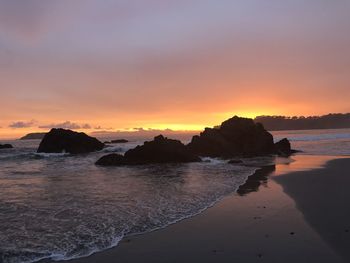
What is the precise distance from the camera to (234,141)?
51.5m

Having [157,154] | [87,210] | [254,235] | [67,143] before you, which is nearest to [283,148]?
[157,154]

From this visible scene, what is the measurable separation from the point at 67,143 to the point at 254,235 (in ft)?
175

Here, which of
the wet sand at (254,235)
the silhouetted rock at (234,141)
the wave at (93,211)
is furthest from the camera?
the silhouetted rock at (234,141)

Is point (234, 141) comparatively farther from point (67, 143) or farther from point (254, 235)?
point (254, 235)

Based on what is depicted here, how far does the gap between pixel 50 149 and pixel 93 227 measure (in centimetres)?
5024

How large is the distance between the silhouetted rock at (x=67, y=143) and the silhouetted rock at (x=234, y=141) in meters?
19.7

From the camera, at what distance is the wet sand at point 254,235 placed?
809 centimetres

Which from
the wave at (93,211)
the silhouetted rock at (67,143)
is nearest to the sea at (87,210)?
the wave at (93,211)

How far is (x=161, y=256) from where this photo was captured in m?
8.24

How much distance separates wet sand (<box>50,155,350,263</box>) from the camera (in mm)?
8094

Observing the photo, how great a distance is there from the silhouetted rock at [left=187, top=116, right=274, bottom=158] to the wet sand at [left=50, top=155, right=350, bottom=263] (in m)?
32.4

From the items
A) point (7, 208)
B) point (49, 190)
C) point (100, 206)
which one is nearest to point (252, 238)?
point (100, 206)

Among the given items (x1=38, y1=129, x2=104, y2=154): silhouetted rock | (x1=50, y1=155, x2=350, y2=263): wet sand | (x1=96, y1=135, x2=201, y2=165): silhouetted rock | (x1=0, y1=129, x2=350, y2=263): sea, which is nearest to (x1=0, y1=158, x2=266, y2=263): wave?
(x1=0, y1=129, x2=350, y2=263): sea

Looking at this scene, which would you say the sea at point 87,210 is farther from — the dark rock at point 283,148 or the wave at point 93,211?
the dark rock at point 283,148
